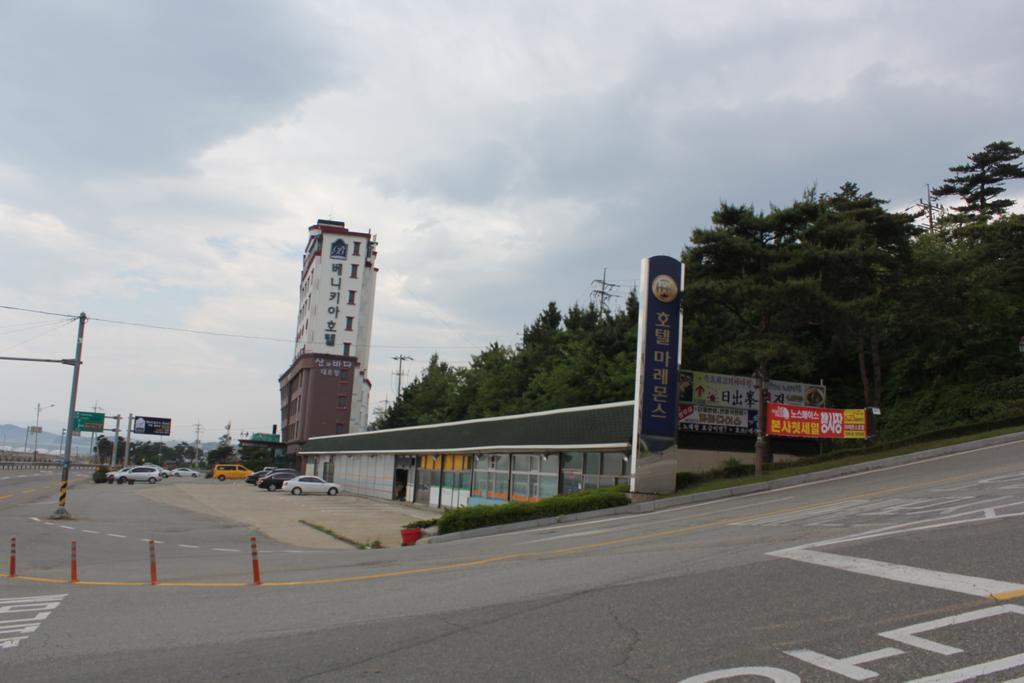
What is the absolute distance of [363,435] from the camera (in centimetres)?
5962

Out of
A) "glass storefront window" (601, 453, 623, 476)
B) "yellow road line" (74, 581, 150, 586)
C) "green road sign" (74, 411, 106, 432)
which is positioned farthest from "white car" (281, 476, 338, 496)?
"green road sign" (74, 411, 106, 432)

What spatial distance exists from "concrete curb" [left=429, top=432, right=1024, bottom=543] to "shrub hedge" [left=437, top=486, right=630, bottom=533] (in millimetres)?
258

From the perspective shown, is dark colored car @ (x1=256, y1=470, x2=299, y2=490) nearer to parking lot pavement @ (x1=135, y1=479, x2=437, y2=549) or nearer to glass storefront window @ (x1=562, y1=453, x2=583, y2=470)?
parking lot pavement @ (x1=135, y1=479, x2=437, y2=549)

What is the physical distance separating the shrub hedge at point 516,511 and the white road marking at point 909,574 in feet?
47.5

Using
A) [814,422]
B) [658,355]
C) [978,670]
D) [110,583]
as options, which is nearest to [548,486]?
[658,355]

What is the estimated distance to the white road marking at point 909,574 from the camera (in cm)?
839

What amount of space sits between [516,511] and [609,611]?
16.6 metres

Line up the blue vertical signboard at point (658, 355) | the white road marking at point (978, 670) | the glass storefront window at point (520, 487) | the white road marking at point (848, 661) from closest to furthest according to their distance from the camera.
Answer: the white road marking at point (978, 670) < the white road marking at point (848, 661) < the blue vertical signboard at point (658, 355) < the glass storefront window at point (520, 487)

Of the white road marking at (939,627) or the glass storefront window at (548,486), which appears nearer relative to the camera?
the white road marking at (939,627)

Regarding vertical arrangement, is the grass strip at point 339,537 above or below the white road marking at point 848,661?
below

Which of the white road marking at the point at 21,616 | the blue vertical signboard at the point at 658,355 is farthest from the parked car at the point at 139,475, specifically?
the white road marking at the point at 21,616

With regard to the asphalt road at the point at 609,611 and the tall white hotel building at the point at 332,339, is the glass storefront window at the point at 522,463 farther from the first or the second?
the tall white hotel building at the point at 332,339

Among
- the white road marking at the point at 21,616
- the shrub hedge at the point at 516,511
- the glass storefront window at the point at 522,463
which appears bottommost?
the white road marking at the point at 21,616

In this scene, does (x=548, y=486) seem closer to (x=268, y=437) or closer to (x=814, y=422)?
(x=814, y=422)
